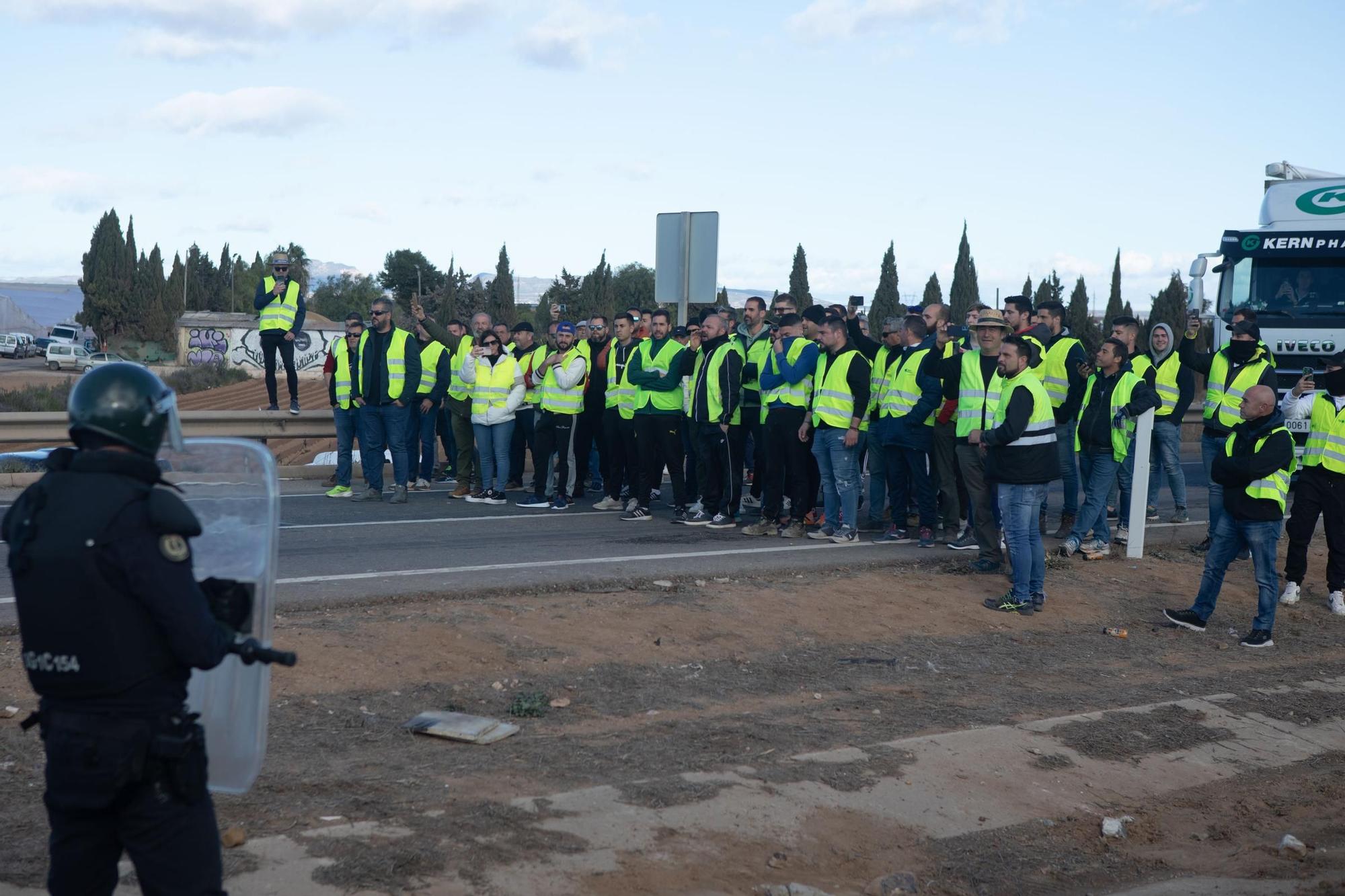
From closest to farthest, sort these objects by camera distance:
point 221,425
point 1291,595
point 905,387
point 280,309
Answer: point 1291,595
point 905,387
point 221,425
point 280,309

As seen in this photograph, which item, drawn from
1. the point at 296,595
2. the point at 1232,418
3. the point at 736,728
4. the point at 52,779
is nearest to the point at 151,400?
the point at 52,779

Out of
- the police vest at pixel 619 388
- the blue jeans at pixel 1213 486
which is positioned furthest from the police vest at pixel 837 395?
the blue jeans at pixel 1213 486

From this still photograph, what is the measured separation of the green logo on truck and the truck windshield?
869 mm

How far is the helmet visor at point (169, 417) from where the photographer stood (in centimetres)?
349

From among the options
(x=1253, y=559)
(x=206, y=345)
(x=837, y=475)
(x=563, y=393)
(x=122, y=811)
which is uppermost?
(x=206, y=345)

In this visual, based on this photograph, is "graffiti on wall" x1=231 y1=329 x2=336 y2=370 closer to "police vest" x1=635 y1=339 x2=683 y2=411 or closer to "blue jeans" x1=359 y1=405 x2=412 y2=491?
"blue jeans" x1=359 y1=405 x2=412 y2=491

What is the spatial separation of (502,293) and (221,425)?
5909 cm

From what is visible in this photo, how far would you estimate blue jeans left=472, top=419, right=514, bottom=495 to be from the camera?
1410 centimetres

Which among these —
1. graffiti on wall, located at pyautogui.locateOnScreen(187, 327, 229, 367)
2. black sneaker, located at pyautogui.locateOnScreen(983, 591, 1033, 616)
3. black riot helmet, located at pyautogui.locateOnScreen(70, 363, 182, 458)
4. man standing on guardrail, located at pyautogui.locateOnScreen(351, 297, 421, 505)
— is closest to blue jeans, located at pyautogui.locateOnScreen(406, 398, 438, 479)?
man standing on guardrail, located at pyautogui.locateOnScreen(351, 297, 421, 505)

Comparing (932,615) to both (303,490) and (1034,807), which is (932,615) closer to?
(1034,807)

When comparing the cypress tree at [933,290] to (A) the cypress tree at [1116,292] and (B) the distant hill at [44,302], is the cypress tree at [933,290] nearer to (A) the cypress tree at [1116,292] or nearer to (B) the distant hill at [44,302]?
(A) the cypress tree at [1116,292]

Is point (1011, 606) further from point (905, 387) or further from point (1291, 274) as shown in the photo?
point (1291, 274)

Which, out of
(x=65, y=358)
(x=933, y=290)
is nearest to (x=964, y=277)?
(x=933, y=290)

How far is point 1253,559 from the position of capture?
988 cm
